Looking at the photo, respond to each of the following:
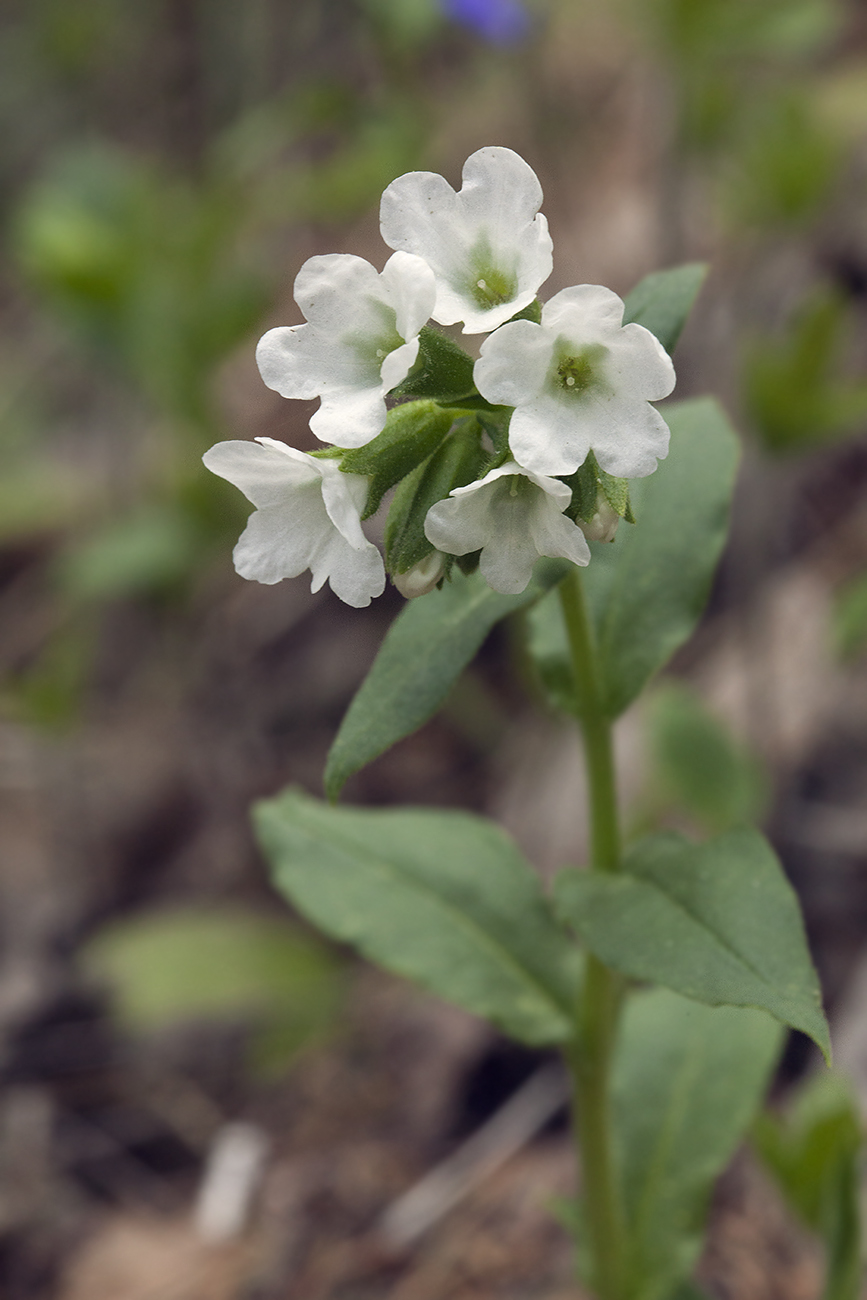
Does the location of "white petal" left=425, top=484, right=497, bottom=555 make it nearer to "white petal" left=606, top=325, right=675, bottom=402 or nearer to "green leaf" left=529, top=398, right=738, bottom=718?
"white petal" left=606, top=325, right=675, bottom=402

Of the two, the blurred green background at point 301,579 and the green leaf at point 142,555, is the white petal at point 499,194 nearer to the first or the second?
the blurred green background at point 301,579

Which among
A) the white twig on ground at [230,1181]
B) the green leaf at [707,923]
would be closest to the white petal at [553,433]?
the green leaf at [707,923]

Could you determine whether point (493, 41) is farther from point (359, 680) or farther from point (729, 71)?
point (359, 680)

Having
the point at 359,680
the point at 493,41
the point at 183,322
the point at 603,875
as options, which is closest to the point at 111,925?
the point at 359,680

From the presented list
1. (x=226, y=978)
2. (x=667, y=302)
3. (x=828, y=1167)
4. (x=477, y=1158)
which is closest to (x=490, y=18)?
(x=667, y=302)

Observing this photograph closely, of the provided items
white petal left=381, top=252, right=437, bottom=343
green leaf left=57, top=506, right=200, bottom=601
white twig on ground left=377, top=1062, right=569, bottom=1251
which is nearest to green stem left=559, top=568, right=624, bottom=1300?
white petal left=381, top=252, right=437, bottom=343

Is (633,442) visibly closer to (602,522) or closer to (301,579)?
(602,522)
